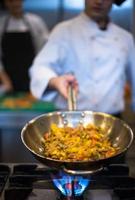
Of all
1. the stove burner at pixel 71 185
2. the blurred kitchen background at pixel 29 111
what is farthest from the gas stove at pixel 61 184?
the blurred kitchen background at pixel 29 111

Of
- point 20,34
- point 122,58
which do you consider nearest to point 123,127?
point 122,58

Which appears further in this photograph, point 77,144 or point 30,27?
point 30,27

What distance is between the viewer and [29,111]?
1862 mm

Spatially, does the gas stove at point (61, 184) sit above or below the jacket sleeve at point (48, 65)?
below

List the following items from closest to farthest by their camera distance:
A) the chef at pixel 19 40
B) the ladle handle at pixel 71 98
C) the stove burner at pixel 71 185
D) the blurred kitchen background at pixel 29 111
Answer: the stove burner at pixel 71 185 → the ladle handle at pixel 71 98 → the blurred kitchen background at pixel 29 111 → the chef at pixel 19 40

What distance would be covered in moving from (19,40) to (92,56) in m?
0.75

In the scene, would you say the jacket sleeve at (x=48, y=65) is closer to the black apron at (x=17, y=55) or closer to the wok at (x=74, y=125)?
the wok at (x=74, y=125)

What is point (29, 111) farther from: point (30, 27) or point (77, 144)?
point (77, 144)

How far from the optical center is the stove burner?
788mm

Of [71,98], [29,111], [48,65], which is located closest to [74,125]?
[71,98]

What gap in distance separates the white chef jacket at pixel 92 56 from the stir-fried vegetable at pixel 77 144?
1.41 ft

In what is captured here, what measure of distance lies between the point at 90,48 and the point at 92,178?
0.61 meters

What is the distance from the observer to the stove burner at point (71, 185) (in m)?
0.79

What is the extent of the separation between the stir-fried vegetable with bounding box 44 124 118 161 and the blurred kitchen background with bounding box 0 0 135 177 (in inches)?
34.3
